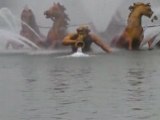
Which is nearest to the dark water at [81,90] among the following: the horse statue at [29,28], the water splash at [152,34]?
the water splash at [152,34]

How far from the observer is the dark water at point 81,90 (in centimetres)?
1165

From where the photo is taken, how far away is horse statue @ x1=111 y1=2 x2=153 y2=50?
30.1 meters

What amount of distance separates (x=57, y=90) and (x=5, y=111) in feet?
8.27

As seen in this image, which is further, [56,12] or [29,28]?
[29,28]

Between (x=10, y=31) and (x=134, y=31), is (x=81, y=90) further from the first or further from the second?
(x=10, y=31)

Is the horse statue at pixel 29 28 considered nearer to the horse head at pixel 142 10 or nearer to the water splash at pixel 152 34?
the horse head at pixel 142 10

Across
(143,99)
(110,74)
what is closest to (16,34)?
(110,74)

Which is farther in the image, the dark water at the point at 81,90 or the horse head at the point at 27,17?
the horse head at the point at 27,17

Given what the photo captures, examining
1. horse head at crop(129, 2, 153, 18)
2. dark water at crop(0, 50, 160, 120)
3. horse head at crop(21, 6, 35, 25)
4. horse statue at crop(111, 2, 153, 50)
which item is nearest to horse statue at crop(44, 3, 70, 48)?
horse head at crop(21, 6, 35, 25)

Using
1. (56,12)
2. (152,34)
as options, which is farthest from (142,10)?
(56,12)

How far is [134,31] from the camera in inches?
1190

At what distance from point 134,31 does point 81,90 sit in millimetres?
16156

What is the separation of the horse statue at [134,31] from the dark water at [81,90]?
795 cm

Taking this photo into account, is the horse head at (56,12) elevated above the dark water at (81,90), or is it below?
above
